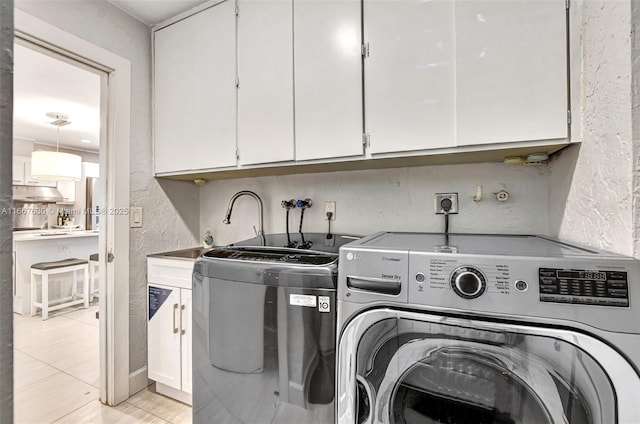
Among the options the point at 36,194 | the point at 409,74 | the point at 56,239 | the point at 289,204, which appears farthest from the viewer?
the point at 36,194

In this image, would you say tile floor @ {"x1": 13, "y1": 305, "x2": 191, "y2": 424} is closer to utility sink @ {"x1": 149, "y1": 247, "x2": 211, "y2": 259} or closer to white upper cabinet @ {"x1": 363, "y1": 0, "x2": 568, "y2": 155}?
utility sink @ {"x1": 149, "y1": 247, "x2": 211, "y2": 259}

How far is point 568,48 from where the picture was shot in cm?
101

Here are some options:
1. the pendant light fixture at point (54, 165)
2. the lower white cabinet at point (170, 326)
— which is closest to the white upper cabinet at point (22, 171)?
the pendant light fixture at point (54, 165)

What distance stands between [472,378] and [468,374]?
0.01m

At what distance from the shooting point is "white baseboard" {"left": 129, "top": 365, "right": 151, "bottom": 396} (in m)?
1.83

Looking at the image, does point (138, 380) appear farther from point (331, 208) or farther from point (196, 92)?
point (196, 92)

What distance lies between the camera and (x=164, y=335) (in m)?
1.82

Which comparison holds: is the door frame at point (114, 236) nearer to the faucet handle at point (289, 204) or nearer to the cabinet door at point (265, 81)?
the cabinet door at point (265, 81)

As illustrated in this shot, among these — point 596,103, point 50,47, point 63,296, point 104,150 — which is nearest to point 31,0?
point 50,47

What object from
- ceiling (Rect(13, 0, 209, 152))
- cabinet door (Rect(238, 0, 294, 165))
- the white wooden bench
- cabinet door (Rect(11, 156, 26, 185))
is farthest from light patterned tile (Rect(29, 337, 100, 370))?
cabinet door (Rect(11, 156, 26, 185))

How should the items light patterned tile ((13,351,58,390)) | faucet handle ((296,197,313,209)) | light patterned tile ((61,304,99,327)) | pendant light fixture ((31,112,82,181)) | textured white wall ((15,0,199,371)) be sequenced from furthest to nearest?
pendant light fixture ((31,112,82,181)), light patterned tile ((61,304,99,327)), light patterned tile ((13,351,58,390)), faucet handle ((296,197,313,209)), textured white wall ((15,0,199,371))

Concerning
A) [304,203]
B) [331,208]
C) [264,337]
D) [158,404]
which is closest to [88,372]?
[158,404]

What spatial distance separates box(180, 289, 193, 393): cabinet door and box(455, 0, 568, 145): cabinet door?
68.4 inches

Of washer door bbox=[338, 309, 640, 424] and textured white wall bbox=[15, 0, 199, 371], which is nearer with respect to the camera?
washer door bbox=[338, 309, 640, 424]
